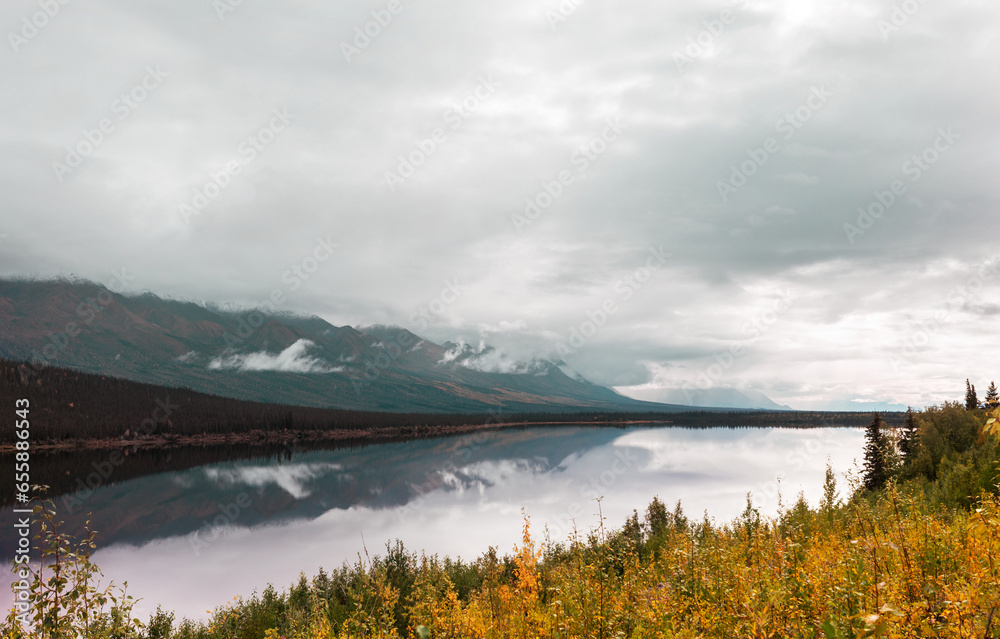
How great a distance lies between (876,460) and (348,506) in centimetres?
5793

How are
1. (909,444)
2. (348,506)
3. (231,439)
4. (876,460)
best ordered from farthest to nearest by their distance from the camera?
(231,439) → (348,506) → (876,460) → (909,444)

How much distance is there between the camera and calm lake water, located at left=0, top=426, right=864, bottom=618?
36.9 meters

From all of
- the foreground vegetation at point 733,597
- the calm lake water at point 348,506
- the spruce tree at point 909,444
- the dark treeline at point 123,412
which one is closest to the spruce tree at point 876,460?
the spruce tree at point 909,444

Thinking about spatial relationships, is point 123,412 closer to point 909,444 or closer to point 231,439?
point 231,439

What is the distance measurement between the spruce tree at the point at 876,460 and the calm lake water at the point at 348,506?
4951 millimetres

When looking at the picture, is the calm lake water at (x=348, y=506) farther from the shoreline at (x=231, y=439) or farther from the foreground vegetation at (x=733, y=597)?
the shoreline at (x=231, y=439)

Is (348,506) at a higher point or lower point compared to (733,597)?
→ lower

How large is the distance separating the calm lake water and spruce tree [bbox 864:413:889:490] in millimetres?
4951

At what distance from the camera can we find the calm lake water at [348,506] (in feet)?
121

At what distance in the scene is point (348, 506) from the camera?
63812 mm

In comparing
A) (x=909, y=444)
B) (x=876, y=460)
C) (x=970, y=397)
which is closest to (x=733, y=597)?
(x=909, y=444)

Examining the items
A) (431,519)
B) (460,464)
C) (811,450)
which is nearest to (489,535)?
(431,519)

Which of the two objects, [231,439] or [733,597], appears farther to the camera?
[231,439]

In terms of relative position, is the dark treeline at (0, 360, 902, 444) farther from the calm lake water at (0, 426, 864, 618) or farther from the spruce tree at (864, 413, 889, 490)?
the spruce tree at (864, 413, 889, 490)
